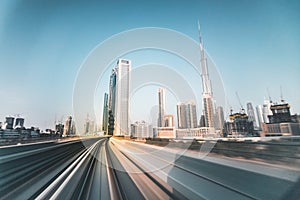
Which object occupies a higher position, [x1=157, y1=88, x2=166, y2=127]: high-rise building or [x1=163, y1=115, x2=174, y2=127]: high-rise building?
[x1=157, y1=88, x2=166, y2=127]: high-rise building

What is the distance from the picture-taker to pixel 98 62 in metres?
2.03

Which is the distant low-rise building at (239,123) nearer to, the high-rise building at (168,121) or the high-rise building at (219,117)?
the high-rise building at (219,117)

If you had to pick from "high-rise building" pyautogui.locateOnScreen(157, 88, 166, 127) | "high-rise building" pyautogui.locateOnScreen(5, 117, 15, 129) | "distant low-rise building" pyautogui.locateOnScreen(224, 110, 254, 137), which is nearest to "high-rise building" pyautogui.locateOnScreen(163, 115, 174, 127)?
"high-rise building" pyautogui.locateOnScreen(157, 88, 166, 127)

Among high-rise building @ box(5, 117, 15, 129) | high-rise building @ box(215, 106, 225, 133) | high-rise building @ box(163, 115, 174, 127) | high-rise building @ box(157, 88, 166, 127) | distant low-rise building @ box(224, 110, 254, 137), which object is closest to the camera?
high-rise building @ box(215, 106, 225, 133)

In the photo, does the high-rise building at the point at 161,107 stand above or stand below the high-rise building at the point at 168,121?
above

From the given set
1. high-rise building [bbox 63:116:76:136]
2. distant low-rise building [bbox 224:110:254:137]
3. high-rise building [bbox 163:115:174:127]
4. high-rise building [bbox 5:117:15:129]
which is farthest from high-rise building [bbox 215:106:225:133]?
distant low-rise building [bbox 224:110:254:137]

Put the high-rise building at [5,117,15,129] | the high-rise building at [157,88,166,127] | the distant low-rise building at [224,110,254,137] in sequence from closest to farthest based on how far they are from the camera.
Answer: the high-rise building at [157,88,166,127] < the high-rise building at [5,117,15,129] < the distant low-rise building at [224,110,254,137]

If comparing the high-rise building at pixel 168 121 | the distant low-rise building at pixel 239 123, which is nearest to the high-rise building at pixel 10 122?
the high-rise building at pixel 168 121

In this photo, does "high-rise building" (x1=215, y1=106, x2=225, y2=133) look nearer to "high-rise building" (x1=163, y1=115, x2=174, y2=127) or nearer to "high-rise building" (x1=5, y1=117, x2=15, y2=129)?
"high-rise building" (x1=163, y1=115, x2=174, y2=127)

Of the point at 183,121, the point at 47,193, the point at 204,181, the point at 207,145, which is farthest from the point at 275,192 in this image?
the point at 183,121

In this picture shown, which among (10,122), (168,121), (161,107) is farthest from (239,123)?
(10,122)

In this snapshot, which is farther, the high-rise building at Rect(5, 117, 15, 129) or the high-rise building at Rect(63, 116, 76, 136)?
the high-rise building at Rect(5, 117, 15, 129)

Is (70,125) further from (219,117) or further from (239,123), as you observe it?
(239,123)

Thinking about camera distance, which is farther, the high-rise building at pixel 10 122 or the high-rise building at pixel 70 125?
the high-rise building at pixel 10 122
